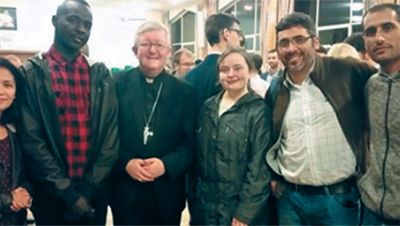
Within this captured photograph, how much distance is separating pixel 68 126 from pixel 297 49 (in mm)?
1135

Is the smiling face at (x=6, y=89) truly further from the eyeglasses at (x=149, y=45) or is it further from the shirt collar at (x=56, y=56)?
the eyeglasses at (x=149, y=45)

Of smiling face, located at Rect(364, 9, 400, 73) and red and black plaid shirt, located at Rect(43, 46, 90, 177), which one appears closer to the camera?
smiling face, located at Rect(364, 9, 400, 73)

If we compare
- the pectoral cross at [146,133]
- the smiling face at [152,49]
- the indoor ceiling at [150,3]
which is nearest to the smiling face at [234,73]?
the smiling face at [152,49]

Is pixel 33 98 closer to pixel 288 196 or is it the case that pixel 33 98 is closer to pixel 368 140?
pixel 288 196

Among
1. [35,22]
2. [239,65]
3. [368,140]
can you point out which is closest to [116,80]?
[239,65]

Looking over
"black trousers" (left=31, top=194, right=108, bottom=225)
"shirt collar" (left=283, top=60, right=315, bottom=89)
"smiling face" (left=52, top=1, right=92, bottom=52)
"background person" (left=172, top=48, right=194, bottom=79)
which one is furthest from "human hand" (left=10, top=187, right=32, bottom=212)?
"background person" (left=172, top=48, right=194, bottom=79)

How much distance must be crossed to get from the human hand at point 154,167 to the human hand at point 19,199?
1.79ft

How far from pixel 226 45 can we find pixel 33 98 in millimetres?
1258

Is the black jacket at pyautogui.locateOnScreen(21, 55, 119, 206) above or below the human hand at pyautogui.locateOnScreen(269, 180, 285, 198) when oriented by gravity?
above

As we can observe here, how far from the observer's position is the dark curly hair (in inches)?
72.1

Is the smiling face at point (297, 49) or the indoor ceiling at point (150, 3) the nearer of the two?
the smiling face at point (297, 49)

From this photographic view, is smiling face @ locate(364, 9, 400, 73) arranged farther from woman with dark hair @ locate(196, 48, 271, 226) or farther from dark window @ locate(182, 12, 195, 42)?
dark window @ locate(182, 12, 195, 42)

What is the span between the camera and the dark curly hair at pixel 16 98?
1830 millimetres

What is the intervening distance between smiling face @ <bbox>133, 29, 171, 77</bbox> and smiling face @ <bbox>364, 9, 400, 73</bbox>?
3.17 feet
